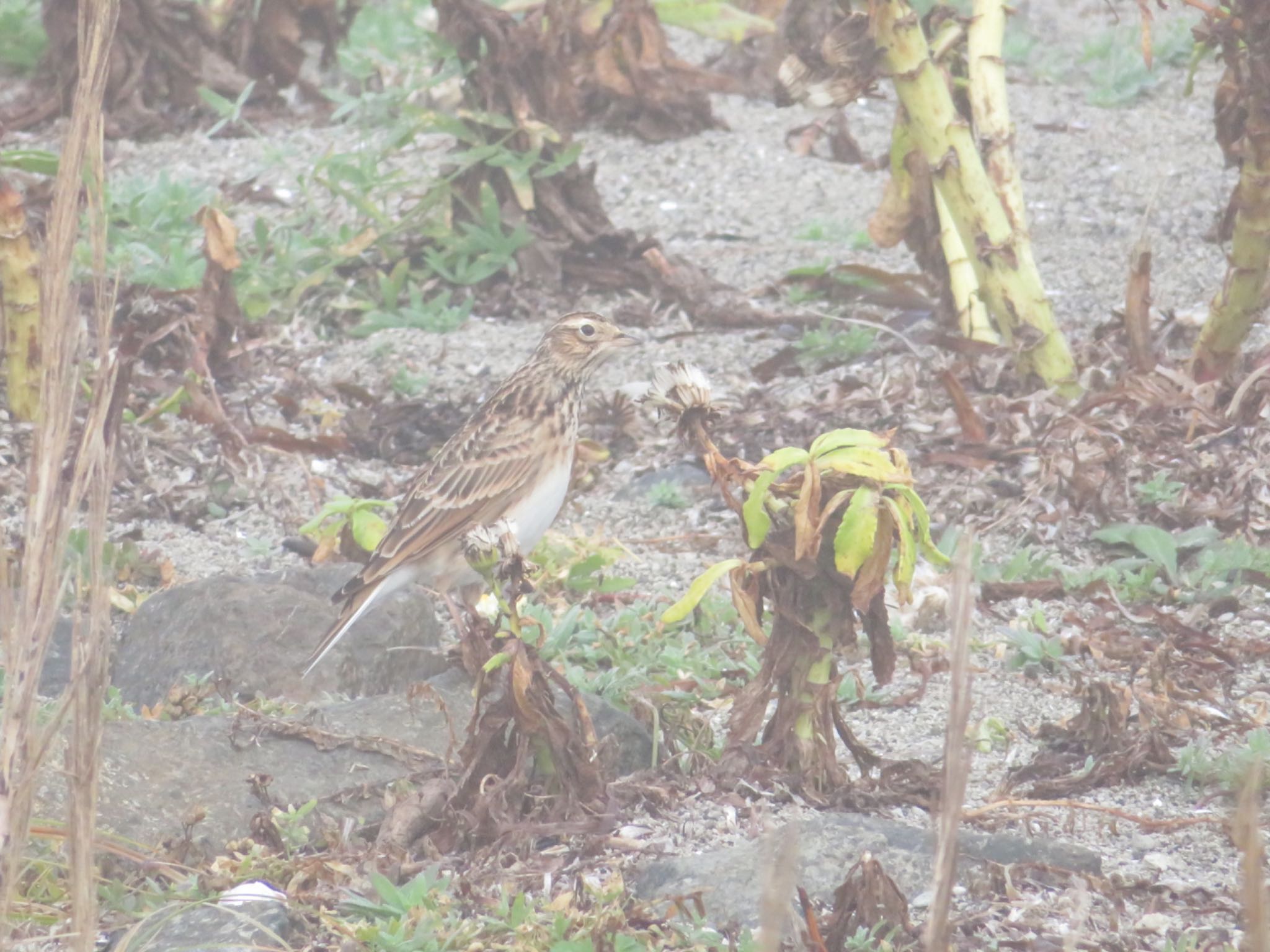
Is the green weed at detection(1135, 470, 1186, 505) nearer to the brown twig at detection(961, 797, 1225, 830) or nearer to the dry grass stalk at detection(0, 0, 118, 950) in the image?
the brown twig at detection(961, 797, 1225, 830)

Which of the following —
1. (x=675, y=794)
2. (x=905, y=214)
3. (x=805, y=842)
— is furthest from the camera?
(x=905, y=214)

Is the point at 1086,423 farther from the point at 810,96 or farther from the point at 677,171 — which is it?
the point at 677,171

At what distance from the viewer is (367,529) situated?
5.79 metres

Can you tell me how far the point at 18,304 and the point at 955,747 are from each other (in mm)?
5054

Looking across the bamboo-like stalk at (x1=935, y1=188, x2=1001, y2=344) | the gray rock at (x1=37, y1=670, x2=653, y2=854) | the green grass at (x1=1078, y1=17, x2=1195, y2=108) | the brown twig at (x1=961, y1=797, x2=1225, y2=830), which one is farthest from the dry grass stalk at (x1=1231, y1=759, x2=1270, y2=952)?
the green grass at (x1=1078, y1=17, x2=1195, y2=108)

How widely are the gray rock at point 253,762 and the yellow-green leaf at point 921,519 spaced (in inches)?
33.1

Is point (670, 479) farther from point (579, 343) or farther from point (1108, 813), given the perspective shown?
point (1108, 813)

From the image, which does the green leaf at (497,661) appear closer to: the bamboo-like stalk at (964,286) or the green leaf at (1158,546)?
the green leaf at (1158,546)

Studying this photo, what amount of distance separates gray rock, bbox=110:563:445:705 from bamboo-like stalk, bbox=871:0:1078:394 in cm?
236

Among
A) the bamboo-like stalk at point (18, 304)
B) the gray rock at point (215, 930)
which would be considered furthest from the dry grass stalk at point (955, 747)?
the bamboo-like stalk at point (18, 304)

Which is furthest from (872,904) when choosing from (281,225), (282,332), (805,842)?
(281,225)

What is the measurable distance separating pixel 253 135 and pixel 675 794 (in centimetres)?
674

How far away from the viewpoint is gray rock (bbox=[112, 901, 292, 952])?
10.5 feet

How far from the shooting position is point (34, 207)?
308 inches
